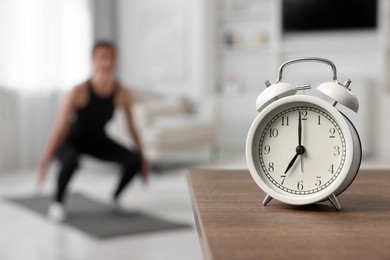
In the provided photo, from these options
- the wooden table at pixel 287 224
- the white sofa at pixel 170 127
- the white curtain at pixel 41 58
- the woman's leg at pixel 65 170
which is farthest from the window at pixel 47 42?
the wooden table at pixel 287 224

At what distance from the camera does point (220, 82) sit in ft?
23.7

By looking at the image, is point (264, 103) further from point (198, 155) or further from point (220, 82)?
point (220, 82)

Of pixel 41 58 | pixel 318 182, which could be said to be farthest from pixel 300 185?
pixel 41 58

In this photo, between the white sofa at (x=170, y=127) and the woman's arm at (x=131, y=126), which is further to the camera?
the white sofa at (x=170, y=127)

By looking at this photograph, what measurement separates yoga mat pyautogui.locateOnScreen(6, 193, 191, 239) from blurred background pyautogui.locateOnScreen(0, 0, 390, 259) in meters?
0.73

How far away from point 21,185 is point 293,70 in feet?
10.9

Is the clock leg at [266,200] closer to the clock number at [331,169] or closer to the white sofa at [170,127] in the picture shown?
the clock number at [331,169]

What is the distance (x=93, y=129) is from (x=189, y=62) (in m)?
3.35

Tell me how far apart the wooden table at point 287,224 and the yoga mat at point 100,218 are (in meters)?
2.21

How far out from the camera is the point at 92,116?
3.81 metres

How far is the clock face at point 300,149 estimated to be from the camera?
1.00 metres

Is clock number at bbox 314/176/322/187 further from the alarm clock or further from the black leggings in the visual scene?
the black leggings

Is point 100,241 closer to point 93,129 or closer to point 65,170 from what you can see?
Result: point 65,170

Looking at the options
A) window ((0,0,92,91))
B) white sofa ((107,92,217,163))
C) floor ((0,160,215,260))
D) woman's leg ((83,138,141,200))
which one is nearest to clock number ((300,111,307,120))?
floor ((0,160,215,260))
